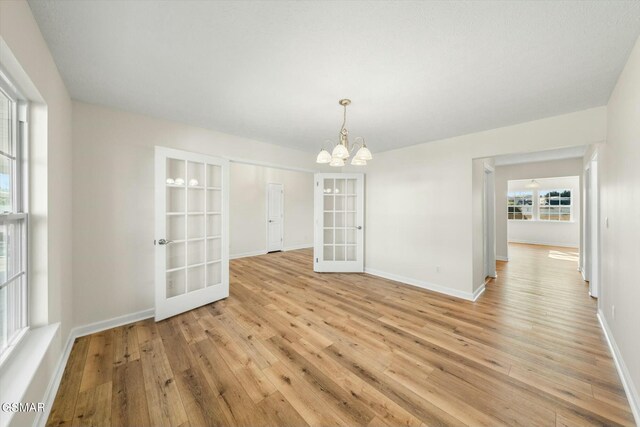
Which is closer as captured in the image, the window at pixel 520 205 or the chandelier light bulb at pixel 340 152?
the chandelier light bulb at pixel 340 152

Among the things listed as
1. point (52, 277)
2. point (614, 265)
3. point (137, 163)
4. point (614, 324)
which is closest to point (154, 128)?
point (137, 163)

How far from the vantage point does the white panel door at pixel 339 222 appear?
4898mm

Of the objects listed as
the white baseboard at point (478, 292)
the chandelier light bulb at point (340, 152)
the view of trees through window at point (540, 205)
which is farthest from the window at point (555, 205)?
the chandelier light bulb at point (340, 152)

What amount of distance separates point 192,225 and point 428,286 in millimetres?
3761

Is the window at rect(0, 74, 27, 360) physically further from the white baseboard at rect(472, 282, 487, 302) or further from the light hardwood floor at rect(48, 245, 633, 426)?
the white baseboard at rect(472, 282, 487, 302)

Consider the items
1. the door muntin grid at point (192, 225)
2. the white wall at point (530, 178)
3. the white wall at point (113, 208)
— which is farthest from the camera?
the white wall at point (530, 178)

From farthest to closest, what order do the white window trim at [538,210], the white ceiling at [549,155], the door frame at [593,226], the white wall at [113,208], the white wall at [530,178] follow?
the white window trim at [538,210] → the white wall at [530,178] → the white ceiling at [549,155] → the door frame at [593,226] → the white wall at [113,208]

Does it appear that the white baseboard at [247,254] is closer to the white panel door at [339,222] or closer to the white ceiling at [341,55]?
the white panel door at [339,222]

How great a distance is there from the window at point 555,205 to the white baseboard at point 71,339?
1139 centimetres

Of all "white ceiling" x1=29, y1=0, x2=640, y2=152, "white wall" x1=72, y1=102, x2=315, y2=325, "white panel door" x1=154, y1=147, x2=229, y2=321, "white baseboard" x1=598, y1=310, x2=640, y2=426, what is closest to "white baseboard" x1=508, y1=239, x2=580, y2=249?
"white baseboard" x1=598, y1=310, x2=640, y2=426

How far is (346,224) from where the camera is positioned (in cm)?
500

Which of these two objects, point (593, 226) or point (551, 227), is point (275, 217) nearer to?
point (593, 226)

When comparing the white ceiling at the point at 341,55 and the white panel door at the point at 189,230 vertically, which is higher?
the white ceiling at the point at 341,55

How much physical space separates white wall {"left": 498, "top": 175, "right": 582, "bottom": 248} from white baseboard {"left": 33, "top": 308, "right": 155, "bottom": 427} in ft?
36.4
